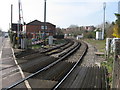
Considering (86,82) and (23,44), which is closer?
(86,82)

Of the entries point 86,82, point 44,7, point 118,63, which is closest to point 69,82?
point 86,82

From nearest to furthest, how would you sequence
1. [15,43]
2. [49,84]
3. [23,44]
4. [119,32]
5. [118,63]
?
[118,63] < [49,84] < [119,32] < [23,44] < [15,43]

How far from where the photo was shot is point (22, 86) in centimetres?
707

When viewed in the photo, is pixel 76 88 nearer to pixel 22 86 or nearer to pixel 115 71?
pixel 115 71

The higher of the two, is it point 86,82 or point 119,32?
point 119,32

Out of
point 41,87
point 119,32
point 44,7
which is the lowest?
point 41,87

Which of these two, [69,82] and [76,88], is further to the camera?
[69,82]

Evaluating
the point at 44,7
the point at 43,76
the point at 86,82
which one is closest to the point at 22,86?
the point at 43,76

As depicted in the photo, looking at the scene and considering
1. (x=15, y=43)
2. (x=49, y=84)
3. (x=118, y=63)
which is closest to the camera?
(x=118, y=63)

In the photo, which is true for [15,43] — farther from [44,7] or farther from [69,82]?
[69,82]

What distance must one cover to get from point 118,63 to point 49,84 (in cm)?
327

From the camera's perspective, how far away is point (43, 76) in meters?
8.79

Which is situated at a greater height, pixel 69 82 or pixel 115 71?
pixel 115 71

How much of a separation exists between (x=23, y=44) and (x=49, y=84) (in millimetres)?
15768
